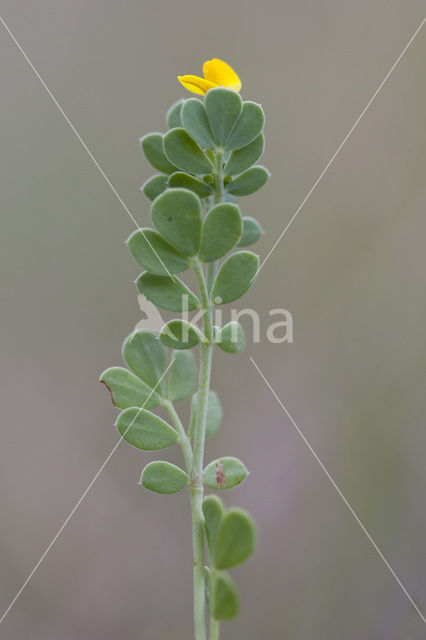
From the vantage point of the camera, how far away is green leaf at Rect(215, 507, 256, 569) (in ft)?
1.08

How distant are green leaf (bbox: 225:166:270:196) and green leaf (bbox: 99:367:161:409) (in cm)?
20

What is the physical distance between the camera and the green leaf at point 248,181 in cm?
53

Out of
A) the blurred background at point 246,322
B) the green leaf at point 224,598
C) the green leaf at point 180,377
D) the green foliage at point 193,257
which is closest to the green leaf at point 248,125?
the green foliage at point 193,257

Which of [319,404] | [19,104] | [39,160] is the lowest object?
[319,404]

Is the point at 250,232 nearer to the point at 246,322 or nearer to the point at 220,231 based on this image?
the point at 220,231

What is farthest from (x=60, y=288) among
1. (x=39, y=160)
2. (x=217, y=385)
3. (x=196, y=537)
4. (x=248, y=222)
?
(x=196, y=537)

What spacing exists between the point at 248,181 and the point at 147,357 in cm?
20

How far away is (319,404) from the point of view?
1.43m

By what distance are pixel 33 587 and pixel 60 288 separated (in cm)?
72

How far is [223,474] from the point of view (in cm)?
49

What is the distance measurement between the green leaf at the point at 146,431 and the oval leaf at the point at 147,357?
53mm

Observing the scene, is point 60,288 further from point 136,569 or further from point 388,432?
point 388,432

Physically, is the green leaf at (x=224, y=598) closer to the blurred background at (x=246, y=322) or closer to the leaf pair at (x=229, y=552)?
the leaf pair at (x=229, y=552)

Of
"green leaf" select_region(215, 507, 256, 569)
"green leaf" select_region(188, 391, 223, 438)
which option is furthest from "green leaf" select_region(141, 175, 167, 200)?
"green leaf" select_region(215, 507, 256, 569)
